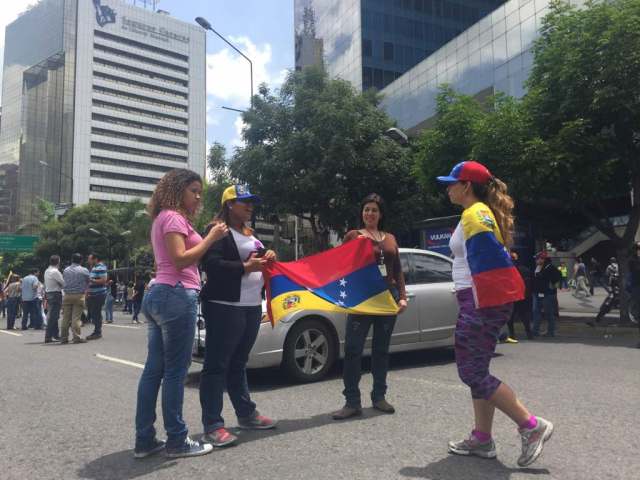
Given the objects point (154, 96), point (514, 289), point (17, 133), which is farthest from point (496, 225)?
point (17, 133)

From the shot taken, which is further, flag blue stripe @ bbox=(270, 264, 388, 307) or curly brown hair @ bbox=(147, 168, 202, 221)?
flag blue stripe @ bbox=(270, 264, 388, 307)

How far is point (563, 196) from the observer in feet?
42.7

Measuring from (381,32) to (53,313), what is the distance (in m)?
48.4

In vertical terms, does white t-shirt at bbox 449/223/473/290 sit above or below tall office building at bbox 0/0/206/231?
below

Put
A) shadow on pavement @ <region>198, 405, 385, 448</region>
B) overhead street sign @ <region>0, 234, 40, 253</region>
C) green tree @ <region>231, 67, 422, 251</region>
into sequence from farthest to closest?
1. overhead street sign @ <region>0, 234, 40, 253</region>
2. green tree @ <region>231, 67, 422, 251</region>
3. shadow on pavement @ <region>198, 405, 385, 448</region>

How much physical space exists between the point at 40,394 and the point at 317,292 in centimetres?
348

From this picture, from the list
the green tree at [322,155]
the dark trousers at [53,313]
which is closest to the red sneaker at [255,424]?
the dark trousers at [53,313]

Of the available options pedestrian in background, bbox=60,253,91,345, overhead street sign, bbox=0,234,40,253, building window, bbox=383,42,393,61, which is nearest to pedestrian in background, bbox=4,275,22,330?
pedestrian in background, bbox=60,253,91,345

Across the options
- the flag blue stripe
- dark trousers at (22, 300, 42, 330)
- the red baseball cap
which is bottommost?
dark trousers at (22, 300, 42, 330)

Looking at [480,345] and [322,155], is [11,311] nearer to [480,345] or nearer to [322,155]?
[322,155]

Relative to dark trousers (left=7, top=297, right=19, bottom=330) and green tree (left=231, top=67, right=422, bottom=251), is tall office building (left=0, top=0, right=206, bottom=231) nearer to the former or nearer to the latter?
green tree (left=231, top=67, right=422, bottom=251)

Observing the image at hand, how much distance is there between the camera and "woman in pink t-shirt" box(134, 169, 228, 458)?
3.56 m

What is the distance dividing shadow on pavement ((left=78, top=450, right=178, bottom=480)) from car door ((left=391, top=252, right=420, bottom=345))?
4.01 meters

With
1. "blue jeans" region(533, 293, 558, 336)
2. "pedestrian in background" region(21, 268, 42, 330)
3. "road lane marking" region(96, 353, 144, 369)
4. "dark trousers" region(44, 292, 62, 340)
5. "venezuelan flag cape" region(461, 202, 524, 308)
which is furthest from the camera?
"pedestrian in background" region(21, 268, 42, 330)
